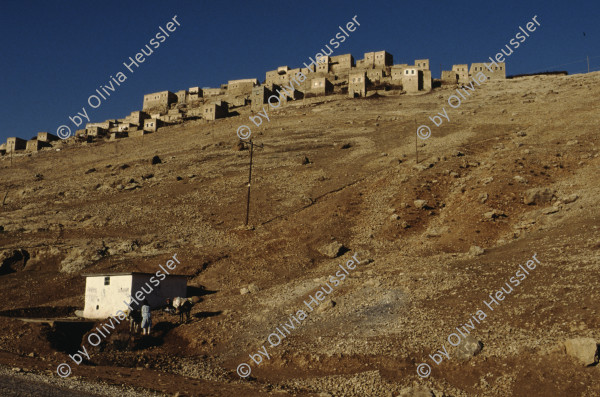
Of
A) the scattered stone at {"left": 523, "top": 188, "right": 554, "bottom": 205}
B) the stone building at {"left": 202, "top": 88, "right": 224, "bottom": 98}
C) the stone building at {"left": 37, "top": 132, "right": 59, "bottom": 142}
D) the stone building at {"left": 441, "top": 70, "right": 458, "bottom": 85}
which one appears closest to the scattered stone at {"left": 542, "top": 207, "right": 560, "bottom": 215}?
the scattered stone at {"left": 523, "top": 188, "right": 554, "bottom": 205}

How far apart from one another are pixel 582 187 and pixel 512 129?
2197cm

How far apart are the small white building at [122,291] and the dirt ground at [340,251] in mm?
2239

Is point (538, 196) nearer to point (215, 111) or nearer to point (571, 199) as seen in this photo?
point (571, 199)

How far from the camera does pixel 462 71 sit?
3413 inches

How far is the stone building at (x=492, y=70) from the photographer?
269ft

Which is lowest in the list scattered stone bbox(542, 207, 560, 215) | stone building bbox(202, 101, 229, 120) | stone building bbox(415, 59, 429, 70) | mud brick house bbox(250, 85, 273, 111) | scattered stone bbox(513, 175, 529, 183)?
scattered stone bbox(542, 207, 560, 215)

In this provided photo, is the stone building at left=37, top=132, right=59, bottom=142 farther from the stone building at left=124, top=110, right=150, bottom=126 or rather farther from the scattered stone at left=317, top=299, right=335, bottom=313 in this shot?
the scattered stone at left=317, top=299, right=335, bottom=313

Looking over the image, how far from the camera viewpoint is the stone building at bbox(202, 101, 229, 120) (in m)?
80.5

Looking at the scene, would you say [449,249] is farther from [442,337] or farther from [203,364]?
[203,364]

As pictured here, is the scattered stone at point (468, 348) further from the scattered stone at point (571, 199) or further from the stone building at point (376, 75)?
the stone building at point (376, 75)

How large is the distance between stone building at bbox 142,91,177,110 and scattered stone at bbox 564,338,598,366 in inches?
3944

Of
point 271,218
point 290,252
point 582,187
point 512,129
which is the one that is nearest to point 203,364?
point 290,252

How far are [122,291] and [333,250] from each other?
11989 mm

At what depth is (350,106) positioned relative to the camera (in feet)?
237
